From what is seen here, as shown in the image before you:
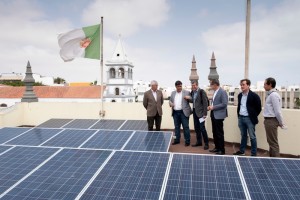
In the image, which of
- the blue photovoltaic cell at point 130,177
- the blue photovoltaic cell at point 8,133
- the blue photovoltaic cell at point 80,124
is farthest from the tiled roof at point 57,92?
the blue photovoltaic cell at point 130,177

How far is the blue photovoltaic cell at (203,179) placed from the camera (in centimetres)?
294

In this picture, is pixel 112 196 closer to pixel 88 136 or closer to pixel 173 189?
pixel 173 189

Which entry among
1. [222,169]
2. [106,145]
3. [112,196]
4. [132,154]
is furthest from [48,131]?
[222,169]

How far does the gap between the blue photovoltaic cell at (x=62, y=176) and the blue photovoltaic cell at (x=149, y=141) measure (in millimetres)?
1137

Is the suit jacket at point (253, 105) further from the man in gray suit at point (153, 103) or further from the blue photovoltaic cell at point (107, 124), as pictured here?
the blue photovoltaic cell at point (107, 124)

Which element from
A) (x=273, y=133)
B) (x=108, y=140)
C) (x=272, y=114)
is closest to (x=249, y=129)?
(x=273, y=133)

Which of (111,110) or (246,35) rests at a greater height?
(246,35)

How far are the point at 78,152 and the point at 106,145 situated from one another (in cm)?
108

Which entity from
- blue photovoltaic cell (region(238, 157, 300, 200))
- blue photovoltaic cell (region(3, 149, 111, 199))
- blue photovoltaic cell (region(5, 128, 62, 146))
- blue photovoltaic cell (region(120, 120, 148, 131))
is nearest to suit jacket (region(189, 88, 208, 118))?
blue photovoltaic cell (region(120, 120, 148, 131))

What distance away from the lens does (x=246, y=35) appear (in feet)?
24.7

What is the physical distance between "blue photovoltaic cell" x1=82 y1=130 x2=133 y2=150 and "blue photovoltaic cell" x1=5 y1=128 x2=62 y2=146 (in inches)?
42.7

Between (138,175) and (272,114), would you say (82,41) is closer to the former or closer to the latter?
(272,114)

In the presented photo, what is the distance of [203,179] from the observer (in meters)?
3.29

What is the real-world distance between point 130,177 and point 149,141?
7.26 feet
